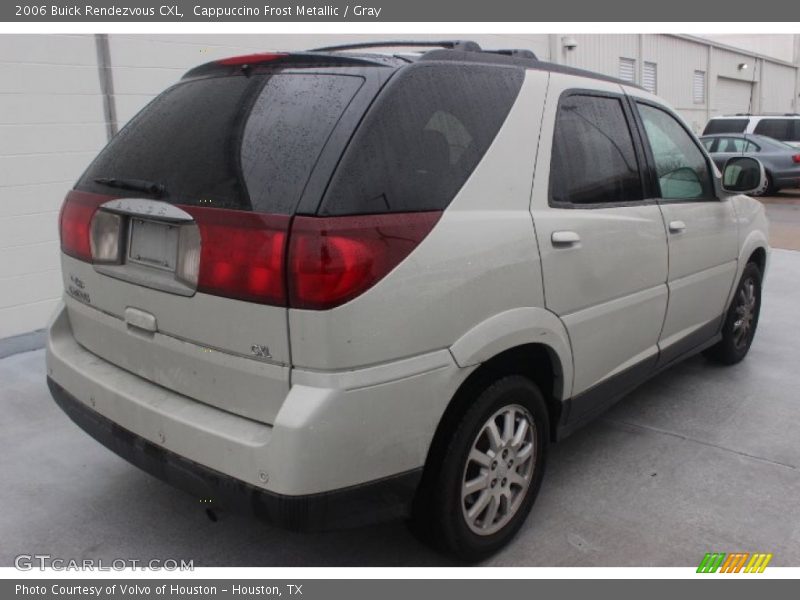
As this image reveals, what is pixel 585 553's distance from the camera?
2.78 m

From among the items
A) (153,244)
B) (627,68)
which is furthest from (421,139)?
(627,68)

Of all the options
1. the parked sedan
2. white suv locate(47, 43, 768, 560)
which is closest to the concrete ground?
white suv locate(47, 43, 768, 560)

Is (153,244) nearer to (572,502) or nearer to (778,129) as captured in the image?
(572,502)

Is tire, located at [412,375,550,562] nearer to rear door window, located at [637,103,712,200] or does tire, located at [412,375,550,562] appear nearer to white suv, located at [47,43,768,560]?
white suv, located at [47,43,768,560]

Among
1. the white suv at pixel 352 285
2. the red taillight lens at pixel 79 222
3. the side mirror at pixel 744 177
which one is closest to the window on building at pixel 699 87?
the side mirror at pixel 744 177

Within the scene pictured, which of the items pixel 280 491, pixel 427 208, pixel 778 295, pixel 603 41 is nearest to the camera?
pixel 280 491

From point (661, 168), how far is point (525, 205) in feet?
4.46

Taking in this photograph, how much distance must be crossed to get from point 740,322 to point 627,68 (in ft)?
44.4

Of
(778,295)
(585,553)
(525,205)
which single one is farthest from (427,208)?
(778,295)

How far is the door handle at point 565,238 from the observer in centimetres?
275

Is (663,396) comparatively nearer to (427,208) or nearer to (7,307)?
(427,208)

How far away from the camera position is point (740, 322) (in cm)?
483

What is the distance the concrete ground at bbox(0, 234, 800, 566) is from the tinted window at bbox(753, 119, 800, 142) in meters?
15.4

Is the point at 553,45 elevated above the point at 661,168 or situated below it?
above
